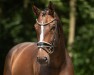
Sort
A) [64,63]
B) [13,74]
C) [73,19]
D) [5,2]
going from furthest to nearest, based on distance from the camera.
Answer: [5,2] < [73,19] < [13,74] < [64,63]

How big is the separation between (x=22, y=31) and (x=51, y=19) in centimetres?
744

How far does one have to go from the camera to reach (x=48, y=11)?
698cm

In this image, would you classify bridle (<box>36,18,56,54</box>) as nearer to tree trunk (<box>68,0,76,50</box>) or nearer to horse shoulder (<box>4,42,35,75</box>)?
horse shoulder (<box>4,42,35,75</box>)

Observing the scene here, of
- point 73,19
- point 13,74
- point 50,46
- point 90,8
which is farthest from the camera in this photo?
point 73,19

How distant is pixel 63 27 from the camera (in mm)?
14125

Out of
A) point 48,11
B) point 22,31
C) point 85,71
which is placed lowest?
point 85,71

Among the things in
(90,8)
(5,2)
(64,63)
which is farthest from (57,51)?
(5,2)

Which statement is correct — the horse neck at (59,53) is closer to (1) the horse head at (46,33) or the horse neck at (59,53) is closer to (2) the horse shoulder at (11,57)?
(1) the horse head at (46,33)

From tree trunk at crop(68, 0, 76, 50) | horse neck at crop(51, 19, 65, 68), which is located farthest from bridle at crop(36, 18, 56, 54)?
tree trunk at crop(68, 0, 76, 50)

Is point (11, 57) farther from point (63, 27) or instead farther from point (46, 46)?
point (63, 27)

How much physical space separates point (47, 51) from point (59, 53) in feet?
1.83

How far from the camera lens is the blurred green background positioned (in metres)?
13.1

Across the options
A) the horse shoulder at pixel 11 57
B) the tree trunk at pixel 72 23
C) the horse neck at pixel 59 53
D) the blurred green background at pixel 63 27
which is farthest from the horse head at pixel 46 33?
the tree trunk at pixel 72 23

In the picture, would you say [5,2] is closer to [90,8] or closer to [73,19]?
[73,19]
